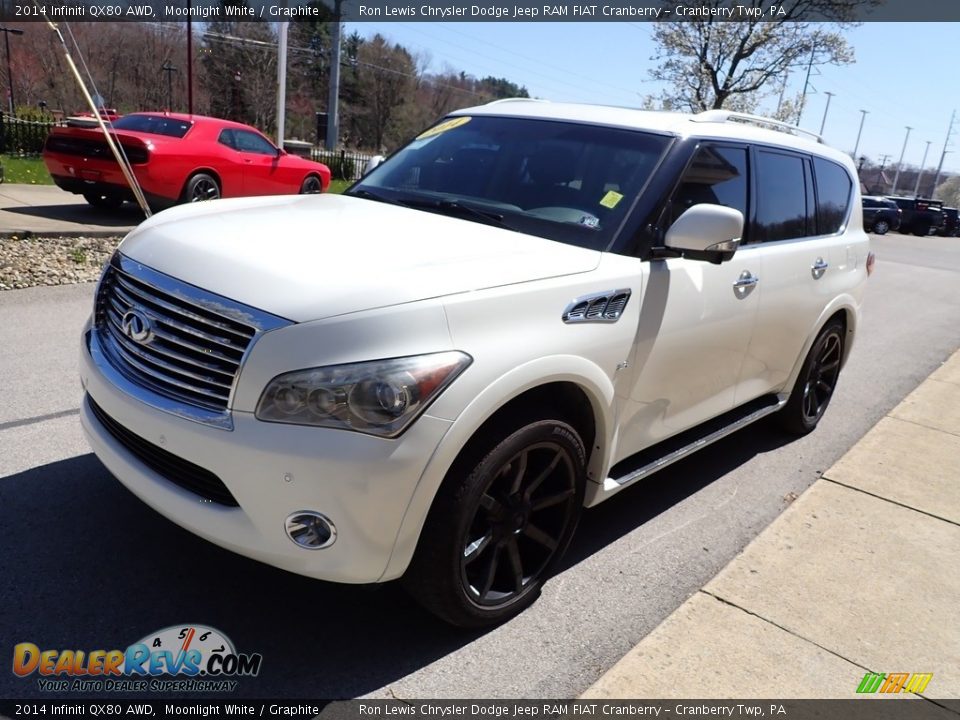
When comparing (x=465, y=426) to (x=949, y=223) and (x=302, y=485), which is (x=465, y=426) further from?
(x=949, y=223)

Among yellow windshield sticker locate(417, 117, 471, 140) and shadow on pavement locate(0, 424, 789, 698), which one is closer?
shadow on pavement locate(0, 424, 789, 698)

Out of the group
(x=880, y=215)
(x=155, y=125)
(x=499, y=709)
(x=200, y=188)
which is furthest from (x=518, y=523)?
(x=880, y=215)

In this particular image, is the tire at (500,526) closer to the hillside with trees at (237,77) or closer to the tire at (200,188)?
the tire at (200,188)

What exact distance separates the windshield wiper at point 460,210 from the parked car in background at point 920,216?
3912 centimetres

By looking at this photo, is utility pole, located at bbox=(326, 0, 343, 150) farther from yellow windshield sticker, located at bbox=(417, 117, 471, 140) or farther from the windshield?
the windshield

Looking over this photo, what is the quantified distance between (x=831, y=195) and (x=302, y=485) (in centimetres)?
429

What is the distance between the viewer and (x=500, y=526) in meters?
2.85

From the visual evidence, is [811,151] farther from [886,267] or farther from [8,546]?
[886,267]

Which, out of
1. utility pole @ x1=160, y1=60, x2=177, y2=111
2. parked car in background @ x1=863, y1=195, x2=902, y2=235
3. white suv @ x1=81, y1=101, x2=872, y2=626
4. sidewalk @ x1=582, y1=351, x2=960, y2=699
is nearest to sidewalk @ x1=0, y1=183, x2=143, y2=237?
white suv @ x1=81, y1=101, x2=872, y2=626

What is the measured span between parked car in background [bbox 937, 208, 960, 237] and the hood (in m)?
42.1

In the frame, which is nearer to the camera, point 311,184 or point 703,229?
point 703,229

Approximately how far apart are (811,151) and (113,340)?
4196mm

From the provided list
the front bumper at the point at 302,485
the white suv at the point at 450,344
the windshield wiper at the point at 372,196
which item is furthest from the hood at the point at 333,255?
the front bumper at the point at 302,485

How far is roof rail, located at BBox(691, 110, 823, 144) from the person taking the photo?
402 centimetres
